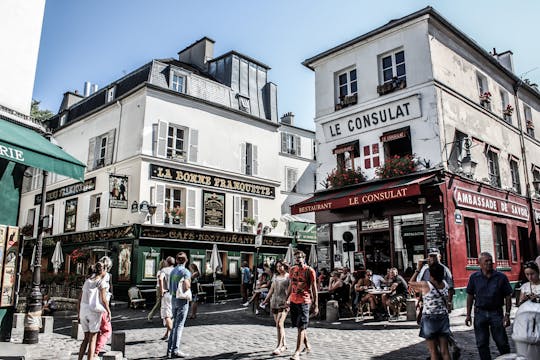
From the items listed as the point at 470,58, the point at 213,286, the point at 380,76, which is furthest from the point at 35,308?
the point at 470,58

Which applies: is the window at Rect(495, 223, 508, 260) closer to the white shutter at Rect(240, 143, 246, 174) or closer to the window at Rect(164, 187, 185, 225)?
the white shutter at Rect(240, 143, 246, 174)

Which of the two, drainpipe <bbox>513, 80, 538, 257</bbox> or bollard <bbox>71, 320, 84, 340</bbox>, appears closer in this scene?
bollard <bbox>71, 320, 84, 340</bbox>

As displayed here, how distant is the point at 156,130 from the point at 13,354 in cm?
1349

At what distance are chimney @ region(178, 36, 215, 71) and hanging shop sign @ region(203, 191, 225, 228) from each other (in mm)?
8189

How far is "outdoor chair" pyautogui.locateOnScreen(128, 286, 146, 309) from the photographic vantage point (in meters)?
15.6

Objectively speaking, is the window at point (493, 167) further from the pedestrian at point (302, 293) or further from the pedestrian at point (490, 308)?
the pedestrian at point (302, 293)

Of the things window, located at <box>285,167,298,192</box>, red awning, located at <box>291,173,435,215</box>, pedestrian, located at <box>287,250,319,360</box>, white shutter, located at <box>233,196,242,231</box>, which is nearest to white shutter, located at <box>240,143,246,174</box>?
white shutter, located at <box>233,196,242,231</box>

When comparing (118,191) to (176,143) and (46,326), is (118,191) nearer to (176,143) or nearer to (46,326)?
(176,143)

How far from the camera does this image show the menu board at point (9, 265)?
7.24 meters

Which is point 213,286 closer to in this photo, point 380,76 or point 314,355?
point 380,76

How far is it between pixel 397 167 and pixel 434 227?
84.2 inches

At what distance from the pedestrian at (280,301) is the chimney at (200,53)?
749 inches

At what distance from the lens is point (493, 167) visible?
15.3 metres

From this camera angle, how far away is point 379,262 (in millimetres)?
13422
